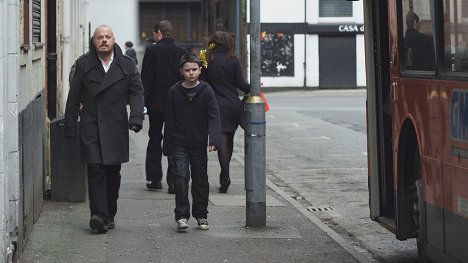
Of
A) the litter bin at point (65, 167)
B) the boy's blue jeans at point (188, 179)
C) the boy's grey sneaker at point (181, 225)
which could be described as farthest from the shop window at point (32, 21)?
the boy's grey sneaker at point (181, 225)

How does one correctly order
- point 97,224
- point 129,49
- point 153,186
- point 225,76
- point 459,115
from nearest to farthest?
1. point 459,115
2. point 97,224
3. point 225,76
4. point 153,186
5. point 129,49

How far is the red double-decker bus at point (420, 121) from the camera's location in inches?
282

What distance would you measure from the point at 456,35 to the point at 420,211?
1.53m

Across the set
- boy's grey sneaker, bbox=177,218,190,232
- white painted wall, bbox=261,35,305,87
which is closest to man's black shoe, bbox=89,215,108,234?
boy's grey sneaker, bbox=177,218,190,232

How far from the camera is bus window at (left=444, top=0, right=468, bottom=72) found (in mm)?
7066

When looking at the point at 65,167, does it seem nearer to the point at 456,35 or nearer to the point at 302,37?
the point at 456,35

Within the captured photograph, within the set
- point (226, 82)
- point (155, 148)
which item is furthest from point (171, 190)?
point (226, 82)

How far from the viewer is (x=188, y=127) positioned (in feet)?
34.8

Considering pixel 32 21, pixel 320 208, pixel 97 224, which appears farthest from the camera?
pixel 320 208

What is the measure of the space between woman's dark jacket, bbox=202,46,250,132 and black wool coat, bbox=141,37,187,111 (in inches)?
16.4

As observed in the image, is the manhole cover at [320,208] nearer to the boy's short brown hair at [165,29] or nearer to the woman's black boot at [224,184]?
the woman's black boot at [224,184]

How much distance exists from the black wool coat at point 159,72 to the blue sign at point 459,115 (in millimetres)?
6447

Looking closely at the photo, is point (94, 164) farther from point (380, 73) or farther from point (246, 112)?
point (380, 73)

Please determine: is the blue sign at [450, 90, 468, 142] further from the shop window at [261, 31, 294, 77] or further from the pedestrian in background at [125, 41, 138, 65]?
the shop window at [261, 31, 294, 77]
